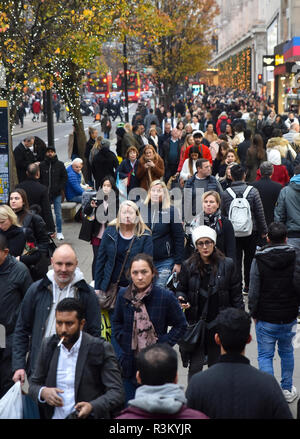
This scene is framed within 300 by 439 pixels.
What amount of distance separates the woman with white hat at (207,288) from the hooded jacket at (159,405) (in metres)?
2.78

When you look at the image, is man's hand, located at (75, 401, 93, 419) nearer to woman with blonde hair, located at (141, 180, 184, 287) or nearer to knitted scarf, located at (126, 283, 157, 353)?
knitted scarf, located at (126, 283, 157, 353)

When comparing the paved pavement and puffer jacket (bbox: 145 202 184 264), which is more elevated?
puffer jacket (bbox: 145 202 184 264)

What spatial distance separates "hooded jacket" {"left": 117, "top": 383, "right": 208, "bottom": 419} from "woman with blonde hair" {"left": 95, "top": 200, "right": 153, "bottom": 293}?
3.49m

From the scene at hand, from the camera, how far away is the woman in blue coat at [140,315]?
586 cm

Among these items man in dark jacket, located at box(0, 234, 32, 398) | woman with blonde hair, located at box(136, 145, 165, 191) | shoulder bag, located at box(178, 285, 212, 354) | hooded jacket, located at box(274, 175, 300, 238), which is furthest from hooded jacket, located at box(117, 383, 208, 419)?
woman with blonde hair, located at box(136, 145, 165, 191)

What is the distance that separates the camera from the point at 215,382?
4.12 m

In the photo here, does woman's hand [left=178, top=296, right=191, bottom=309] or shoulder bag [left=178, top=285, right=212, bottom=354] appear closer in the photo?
shoulder bag [left=178, top=285, right=212, bottom=354]

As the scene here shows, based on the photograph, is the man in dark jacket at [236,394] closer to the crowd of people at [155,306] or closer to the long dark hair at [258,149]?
the crowd of people at [155,306]

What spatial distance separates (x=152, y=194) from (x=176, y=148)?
31.8 ft

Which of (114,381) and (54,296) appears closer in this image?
(114,381)

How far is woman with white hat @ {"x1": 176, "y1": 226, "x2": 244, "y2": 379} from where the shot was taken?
21.6 ft

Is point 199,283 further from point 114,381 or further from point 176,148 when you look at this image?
point 176,148

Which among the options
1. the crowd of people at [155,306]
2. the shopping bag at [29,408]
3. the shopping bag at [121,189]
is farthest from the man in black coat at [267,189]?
the shopping bag at [29,408]
